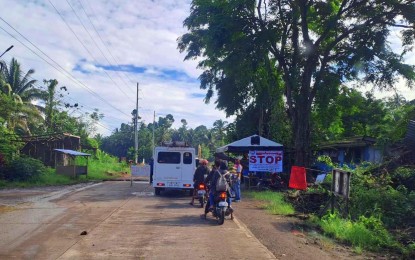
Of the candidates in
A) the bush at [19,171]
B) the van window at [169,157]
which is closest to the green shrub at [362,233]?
the van window at [169,157]

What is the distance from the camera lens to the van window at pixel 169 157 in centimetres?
1978

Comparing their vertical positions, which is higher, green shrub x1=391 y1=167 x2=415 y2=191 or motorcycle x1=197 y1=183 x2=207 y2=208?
green shrub x1=391 y1=167 x2=415 y2=191

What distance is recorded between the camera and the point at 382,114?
4062 centimetres

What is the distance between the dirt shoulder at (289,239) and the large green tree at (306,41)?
1195cm

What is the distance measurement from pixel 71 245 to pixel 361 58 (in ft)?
64.9

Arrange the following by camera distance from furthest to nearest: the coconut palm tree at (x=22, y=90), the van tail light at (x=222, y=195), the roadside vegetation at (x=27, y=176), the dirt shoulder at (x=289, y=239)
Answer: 1. the coconut palm tree at (x=22, y=90)
2. the roadside vegetation at (x=27, y=176)
3. the van tail light at (x=222, y=195)
4. the dirt shoulder at (x=289, y=239)

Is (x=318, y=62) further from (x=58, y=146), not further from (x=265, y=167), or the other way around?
(x=58, y=146)

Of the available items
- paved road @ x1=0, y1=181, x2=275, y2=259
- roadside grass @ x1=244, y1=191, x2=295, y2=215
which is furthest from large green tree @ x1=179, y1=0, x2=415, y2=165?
paved road @ x1=0, y1=181, x2=275, y2=259

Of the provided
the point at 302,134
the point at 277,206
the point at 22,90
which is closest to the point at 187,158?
the point at 277,206

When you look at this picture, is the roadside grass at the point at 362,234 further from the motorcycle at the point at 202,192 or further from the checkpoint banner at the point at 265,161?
the checkpoint banner at the point at 265,161

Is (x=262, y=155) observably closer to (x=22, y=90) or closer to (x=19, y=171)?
(x=19, y=171)

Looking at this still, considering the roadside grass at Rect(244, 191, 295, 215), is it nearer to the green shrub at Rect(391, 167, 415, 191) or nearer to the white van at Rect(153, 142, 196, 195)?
the white van at Rect(153, 142, 196, 195)

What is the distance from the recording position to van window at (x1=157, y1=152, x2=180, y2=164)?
1978cm

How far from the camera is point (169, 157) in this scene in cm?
1988
